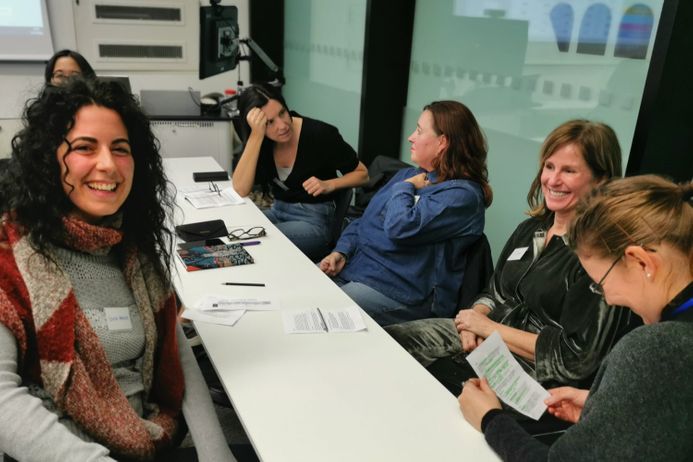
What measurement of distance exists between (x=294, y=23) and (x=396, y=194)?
3.37m

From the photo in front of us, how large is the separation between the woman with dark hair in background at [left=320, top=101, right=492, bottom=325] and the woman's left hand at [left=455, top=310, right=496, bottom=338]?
308mm

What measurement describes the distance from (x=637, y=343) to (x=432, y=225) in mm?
1250

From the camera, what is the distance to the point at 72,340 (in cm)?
111

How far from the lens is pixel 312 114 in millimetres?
4840

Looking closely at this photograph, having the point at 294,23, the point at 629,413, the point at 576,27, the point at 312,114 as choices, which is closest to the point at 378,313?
the point at 629,413

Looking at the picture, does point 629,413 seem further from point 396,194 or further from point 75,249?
point 396,194

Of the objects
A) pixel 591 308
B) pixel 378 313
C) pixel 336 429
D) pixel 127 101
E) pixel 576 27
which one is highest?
pixel 576 27

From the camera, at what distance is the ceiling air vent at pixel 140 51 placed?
4836mm

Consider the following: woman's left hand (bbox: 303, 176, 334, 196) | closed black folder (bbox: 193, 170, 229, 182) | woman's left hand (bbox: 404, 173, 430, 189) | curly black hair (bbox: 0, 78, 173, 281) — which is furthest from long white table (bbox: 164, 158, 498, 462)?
closed black folder (bbox: 193, 170, 229, 182)

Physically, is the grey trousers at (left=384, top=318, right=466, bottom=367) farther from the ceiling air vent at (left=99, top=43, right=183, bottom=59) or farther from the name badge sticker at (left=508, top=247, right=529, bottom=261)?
the ceiling air vent at (left=99, top=43, right=183, bottom=59)

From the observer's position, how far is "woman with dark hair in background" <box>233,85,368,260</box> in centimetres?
276

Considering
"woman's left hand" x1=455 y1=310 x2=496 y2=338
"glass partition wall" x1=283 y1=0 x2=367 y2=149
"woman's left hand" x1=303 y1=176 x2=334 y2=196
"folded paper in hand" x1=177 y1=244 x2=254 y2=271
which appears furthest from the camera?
"glass partition wall" x1=283 y1=0 x2=367 y2=149

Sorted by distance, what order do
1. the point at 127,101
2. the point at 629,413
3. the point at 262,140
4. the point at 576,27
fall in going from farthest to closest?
1. the point at 262,140
2. the point at 576,27
3. the point at 127,101
4. the point at 629,413

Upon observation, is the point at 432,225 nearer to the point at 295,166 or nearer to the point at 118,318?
the point at 295,166
